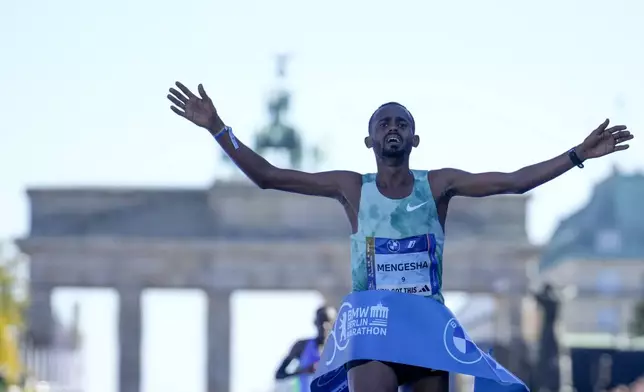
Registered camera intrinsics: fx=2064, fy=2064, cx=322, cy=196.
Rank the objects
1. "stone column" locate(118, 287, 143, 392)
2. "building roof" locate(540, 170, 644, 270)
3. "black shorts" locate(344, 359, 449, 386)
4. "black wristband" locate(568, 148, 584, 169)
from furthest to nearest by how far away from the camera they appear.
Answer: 1. "building roof" locate(540, 170, 644, 270)
2. "stone column" locate(118, 287, 143, 392)
3. "black wristband" locate(568, 148, 584, 169)
4. "black shorts" locate(344, 359, 449, 386)

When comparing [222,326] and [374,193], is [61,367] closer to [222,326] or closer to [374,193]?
[222,326]

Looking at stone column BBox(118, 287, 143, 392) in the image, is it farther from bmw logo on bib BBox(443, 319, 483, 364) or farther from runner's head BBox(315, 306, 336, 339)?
bmw logo on bib BBox(443, 319, 483, 364)

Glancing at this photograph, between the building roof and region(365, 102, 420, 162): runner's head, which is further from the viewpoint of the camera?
the building roof

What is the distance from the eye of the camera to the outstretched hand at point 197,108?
8.20 meters

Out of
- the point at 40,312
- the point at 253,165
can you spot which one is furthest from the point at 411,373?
the point at 40,312

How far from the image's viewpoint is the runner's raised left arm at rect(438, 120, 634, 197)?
8055mm

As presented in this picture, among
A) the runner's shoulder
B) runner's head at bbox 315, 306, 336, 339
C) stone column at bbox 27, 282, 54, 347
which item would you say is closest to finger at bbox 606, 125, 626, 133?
the runner's shoulder

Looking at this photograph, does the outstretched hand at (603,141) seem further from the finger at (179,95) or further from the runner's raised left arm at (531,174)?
the finger at (179,95)

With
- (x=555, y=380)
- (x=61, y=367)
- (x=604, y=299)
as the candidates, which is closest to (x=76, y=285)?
(x=61, y=367)

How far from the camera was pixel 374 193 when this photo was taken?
315 inches

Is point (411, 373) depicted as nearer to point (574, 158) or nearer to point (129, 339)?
point (574, 158)

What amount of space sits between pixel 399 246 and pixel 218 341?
65915 mm

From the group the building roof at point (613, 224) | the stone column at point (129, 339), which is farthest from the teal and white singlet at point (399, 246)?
the building roof at point (613, 224)

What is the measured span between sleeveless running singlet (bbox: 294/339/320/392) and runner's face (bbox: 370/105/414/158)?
6252mm
